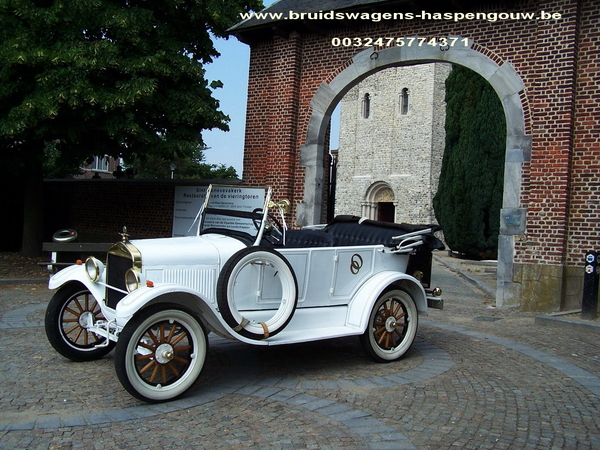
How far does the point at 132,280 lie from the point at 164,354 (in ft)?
2.20

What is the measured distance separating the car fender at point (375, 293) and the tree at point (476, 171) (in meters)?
16.6

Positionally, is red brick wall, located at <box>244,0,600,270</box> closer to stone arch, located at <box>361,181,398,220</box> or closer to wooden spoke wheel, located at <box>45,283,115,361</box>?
A: wooden spoke wheel, located at <box>45,283,115,361</box>

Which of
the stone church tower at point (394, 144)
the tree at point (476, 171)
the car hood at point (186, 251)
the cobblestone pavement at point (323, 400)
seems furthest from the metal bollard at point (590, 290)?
the stone church tower at point (394, 144)

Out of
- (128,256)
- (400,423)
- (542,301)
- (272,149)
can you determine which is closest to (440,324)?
(542,301)

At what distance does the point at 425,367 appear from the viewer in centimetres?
574

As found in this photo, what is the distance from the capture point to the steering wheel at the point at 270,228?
215 inches

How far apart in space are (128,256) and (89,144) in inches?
316

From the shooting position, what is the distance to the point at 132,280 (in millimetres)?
4688

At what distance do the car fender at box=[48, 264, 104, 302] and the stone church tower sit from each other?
102 ft

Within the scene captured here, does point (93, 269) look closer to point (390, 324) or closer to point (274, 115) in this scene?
point (390, 324)

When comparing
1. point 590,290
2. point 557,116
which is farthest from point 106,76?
point 590,290

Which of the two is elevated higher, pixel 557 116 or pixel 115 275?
pixel 557 116

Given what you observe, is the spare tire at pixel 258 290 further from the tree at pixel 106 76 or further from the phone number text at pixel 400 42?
the phone number text at pixel 400 42

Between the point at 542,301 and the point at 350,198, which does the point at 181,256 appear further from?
the point at 350,198
